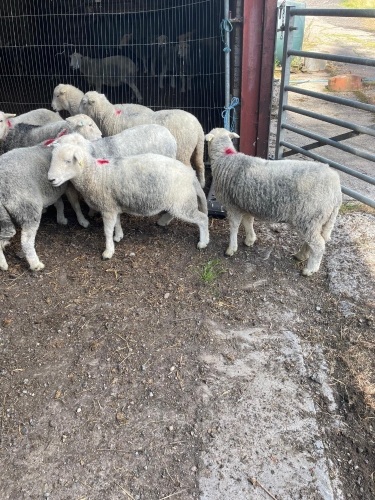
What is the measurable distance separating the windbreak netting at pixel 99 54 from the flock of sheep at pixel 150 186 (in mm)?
2120

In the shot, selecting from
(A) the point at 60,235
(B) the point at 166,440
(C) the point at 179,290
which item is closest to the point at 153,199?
(C) the point at 179,290

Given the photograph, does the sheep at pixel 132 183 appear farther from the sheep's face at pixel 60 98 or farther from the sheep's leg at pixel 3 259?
the sheep's face at pixel 60 98

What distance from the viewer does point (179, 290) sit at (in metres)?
3.83

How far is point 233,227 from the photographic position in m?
4.19

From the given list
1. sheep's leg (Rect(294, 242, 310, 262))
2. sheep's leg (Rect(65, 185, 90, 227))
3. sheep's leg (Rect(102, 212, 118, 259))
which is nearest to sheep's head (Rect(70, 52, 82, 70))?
sheep's leg (Rect(65, 185, 90, 227))

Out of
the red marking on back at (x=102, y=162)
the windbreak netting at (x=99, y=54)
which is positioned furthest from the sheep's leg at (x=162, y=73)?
the red marking on back at (x=102, y=162)

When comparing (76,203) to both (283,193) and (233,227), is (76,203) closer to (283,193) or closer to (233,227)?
(233,227)

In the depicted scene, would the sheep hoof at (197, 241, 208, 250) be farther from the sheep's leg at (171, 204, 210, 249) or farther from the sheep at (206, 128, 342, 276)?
the sheep at (206, 128, 342, 276)

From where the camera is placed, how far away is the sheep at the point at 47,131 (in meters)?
4.61

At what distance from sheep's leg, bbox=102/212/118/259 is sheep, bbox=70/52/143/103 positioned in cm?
349

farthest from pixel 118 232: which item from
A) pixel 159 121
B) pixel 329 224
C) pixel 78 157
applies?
pixel 329 224

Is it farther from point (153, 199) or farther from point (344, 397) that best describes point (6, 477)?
point (153, 199)

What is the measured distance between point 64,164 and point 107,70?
4.02 metres

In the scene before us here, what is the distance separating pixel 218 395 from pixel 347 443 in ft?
2.72
